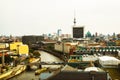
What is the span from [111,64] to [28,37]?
4498 centimetres

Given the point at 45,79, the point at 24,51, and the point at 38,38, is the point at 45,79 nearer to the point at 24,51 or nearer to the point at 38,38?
the point at 24,51

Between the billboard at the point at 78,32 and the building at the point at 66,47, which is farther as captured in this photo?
the billboard at the point at 78,32

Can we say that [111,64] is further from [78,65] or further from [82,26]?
[82,26]

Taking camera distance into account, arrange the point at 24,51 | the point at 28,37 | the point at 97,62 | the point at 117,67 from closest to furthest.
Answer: the point at 117,67 < the point at 97,62 < the point at 24,51 < the point at 28,37

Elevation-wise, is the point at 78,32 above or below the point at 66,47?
above

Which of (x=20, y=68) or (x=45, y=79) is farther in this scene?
(x=20, y=68)

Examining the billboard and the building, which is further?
the billboard

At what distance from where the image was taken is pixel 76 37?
62406 mm

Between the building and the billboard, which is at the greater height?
the billboard

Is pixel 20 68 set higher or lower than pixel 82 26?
lower

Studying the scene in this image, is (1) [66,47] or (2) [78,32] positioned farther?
(2) [78,32]

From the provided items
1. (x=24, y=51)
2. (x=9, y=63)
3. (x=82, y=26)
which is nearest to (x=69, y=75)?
(x=9, y=63)

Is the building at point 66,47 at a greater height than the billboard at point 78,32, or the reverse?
the billboard at point 78,32

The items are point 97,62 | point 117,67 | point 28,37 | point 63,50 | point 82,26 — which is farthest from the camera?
point 28,37
